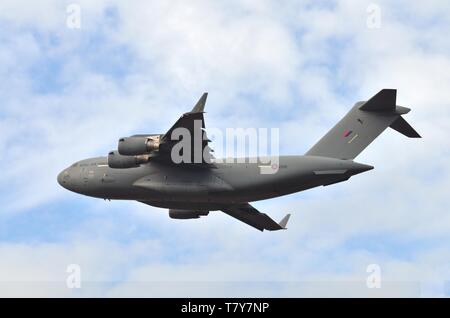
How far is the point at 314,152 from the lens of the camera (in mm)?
28734

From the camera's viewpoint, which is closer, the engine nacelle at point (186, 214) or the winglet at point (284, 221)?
the engine nacelle at point (186, 214)

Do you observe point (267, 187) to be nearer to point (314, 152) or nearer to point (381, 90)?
point (314, 152)

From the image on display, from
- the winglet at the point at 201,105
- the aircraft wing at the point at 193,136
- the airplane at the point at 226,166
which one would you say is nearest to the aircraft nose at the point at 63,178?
the airplane at the point at 226,166

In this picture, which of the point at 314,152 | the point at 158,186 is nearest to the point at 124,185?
the point at 158,186

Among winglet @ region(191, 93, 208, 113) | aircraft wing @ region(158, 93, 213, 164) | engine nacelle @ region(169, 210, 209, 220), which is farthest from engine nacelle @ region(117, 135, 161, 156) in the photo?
engine nacelle @ region(169, 210, 209, 220)

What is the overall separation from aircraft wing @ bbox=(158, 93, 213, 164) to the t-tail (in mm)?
3536

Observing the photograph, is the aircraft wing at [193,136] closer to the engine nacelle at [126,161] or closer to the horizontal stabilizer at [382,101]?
the engine nacelle at [126,161]

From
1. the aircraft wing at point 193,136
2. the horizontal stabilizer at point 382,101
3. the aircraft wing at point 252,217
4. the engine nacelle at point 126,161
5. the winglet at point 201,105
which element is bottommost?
the aircraft wing at point 252,217

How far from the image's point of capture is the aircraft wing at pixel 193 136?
26.6m

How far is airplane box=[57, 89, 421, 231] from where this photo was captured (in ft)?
90.4

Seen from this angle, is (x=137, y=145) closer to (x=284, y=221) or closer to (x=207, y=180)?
(x=207, y=180)

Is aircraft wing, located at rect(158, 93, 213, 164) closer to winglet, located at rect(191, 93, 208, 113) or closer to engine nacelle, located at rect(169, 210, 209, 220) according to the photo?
winglet, located at rect(191, 93, 208, 113)

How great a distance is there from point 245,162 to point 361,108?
399 cm

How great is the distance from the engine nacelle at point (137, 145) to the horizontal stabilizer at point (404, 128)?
24.4ft
